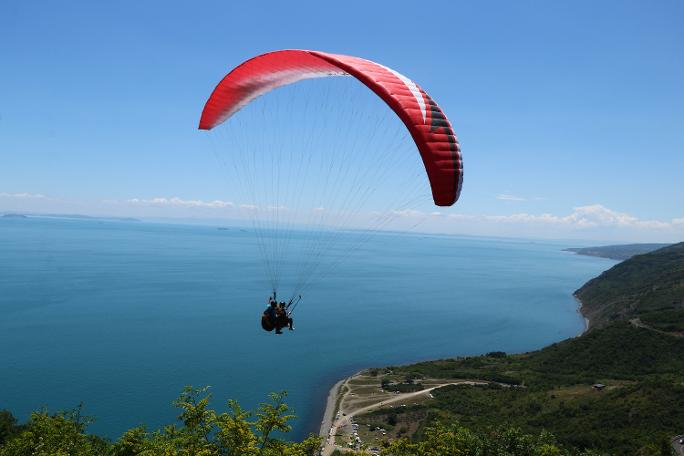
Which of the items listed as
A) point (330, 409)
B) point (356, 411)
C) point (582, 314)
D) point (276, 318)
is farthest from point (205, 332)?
point (582, 314)

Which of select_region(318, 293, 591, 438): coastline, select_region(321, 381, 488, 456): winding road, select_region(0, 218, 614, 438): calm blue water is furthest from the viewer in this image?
select_region(0, 218, 614, 438): calm blue water

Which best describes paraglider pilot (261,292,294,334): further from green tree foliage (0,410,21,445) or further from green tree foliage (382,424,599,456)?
green tree foliage (0,410,21,445)

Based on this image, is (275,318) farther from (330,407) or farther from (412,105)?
(330,407)

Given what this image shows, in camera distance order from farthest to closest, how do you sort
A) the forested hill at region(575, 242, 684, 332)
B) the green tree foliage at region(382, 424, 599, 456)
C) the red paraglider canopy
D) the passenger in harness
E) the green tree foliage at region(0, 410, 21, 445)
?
the forested hill at region(575, 242, 684, 332) → the green tree foliage at region(0, 410, 21, 445) → the green tree foliage at region(382, 424, 599, 456) → the passenger in harness → the red paraglider canopy

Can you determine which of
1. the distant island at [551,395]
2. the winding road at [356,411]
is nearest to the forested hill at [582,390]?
the distant island at [551,395]

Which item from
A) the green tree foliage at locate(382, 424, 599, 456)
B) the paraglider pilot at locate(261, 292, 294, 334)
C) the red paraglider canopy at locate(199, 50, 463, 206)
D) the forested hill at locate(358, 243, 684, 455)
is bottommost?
the forested hill at locate(358, 243, 684, 455)

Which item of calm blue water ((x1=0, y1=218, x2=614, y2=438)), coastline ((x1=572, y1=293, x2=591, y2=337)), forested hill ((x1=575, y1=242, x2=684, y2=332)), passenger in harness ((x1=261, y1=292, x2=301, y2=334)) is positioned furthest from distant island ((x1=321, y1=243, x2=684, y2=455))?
coastline ((x1=572, y1=293, x2=591, y2=337))

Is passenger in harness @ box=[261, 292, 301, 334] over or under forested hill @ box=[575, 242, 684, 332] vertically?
over
